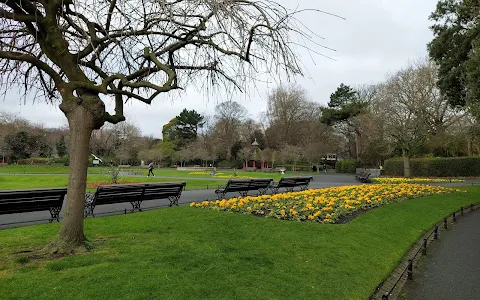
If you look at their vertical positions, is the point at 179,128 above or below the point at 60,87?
above

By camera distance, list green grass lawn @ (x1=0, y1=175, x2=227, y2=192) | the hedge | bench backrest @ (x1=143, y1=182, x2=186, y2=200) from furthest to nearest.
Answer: the hedge → green grass lawn @ (x1=0, y1=175, x2=227, y2=192) → bench backrest @ (x1=143, y1=182, x2=186, y2=200)

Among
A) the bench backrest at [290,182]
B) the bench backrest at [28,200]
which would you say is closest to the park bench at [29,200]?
the bench backrest at [28,200]

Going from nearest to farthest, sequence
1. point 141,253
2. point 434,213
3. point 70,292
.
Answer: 1. point 70,292
2. point 141,253
3. point 434,213

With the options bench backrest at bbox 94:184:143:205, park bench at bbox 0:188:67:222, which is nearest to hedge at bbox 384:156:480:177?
bench backrest at bbox 94:184:143:205

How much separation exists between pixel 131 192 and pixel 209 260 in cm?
595

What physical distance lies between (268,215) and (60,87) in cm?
580

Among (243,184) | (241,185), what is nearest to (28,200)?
(241,185)

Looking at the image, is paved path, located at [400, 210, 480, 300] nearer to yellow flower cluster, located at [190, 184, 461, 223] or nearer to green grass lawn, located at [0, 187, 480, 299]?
green grass lawn, located at [0, 187, 480, 299]

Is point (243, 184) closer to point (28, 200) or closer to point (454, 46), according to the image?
point (28, 200)

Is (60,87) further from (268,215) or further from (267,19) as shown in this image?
(268,215)

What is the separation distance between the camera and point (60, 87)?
18.2 ft

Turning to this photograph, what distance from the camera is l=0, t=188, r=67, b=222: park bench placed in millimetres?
7895

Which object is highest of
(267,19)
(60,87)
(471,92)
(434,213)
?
(471,92)

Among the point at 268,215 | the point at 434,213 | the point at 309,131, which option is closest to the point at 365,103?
the point at 309,131
